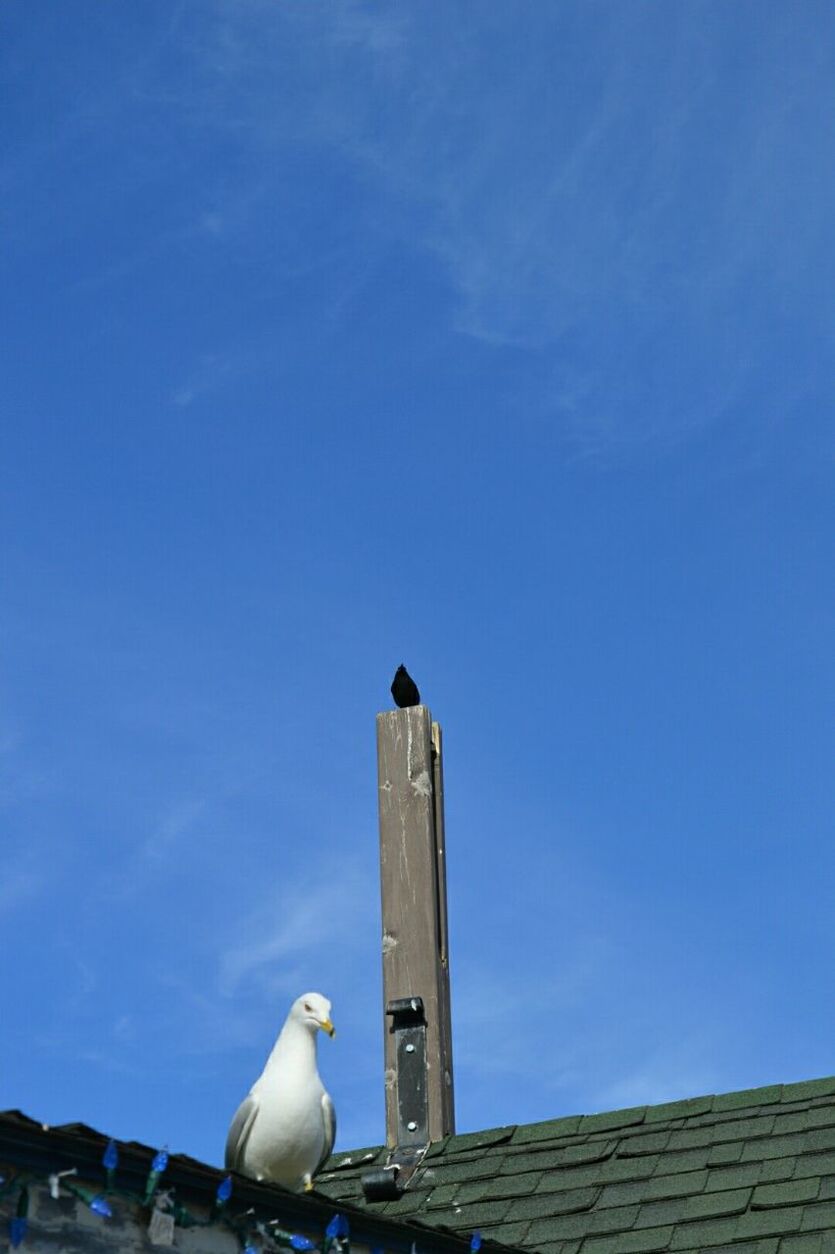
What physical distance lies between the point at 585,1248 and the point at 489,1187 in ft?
2.82

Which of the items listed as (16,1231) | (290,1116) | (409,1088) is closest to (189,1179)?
(16,1231)

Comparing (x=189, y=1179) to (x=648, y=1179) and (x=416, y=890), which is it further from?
(x=416, y=890)

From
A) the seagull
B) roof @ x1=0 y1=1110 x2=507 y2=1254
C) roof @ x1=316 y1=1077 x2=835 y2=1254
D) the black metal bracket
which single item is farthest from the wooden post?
roof @ x1=0 y1=1110 x2=507 y2=1254

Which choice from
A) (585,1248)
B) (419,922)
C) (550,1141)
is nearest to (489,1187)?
(550,1141)

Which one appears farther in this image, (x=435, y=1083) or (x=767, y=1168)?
(x=435, y=1083)

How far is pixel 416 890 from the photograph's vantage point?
888cm

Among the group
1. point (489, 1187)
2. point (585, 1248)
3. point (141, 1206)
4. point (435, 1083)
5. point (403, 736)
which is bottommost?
point (141, 1206)

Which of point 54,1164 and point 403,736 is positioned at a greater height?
point 403,736

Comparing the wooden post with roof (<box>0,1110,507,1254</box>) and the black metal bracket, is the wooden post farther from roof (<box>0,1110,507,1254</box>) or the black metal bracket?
roof (<box>0,1110,507,1254</box>)

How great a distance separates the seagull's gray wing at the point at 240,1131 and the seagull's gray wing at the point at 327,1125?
26 centimetres

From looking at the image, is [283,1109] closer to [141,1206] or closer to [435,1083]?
[141,1206]

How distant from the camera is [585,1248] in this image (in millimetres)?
6855

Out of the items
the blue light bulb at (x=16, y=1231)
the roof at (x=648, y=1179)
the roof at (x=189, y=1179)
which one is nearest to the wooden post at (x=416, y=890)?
the roof at (x=648, y=1179)

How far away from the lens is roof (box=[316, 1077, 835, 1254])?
667 cm
